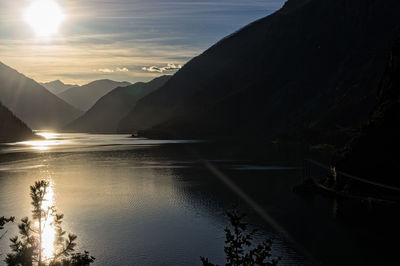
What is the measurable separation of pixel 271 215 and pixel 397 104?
101 ft

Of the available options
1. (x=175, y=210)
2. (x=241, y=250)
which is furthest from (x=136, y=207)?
(x=241, y=250)

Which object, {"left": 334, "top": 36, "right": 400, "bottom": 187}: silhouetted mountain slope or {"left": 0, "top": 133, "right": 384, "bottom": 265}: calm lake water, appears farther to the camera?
{"left": 334, "top": 36, "right": 400, "bottom": 187}: silhouetted mountain slope

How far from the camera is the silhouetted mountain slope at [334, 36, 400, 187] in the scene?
7306 cm

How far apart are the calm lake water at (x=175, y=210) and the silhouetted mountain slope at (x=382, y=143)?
30.7 ft

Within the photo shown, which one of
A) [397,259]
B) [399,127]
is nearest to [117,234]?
[397,259]

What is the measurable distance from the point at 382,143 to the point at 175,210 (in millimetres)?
Result: 36288

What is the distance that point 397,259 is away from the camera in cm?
4412

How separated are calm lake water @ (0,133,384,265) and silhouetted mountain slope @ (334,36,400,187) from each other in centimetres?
937

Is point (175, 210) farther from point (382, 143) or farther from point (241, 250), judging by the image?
point (241, 250)

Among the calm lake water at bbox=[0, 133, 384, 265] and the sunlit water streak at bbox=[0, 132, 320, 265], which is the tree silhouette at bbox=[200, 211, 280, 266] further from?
the sunlit water streak at bbox=[0, 132, 320, 265]

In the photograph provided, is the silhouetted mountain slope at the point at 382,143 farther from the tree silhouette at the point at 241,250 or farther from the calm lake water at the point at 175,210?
the tree silhouette at the point at 241,250

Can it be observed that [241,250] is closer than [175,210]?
Yes

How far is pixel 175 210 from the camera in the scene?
2734 inches

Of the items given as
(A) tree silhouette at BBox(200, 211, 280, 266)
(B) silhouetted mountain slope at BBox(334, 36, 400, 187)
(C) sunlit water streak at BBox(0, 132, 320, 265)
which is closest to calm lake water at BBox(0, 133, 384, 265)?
(C) sunlit water streak at BBox(0, 132, 320, 265)
